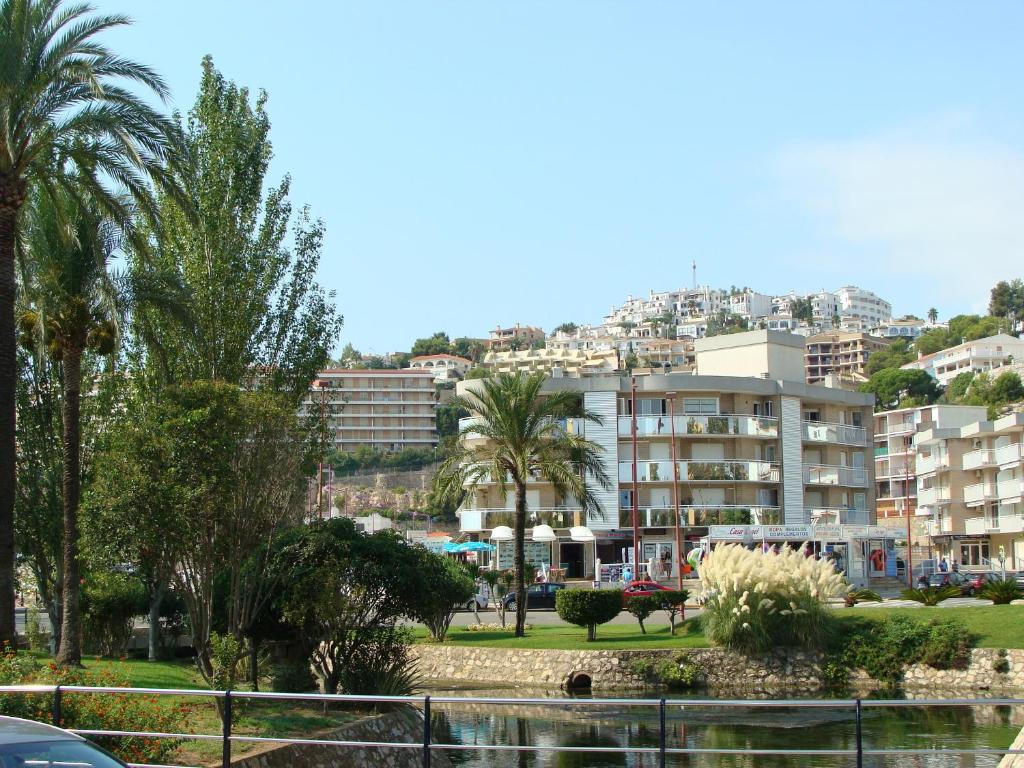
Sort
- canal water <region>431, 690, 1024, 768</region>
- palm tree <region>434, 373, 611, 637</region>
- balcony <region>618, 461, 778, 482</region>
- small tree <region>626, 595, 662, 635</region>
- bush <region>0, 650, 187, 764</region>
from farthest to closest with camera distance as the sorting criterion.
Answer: balcony <region>618, 461, 778, 482</region> → palm tree <region>434, 373, 611, 637</region> → small tree <region>626, 595, 662, 635</region> → canal water <region>431, 690, 1024, 768</region> → bush <region>0, 650, 187, 764</region>

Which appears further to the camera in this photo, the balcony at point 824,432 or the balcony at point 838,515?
the balcony at point 824,432

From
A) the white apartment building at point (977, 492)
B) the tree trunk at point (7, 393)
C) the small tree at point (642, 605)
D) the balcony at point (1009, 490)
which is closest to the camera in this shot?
the tree trunk at point (7, 393)

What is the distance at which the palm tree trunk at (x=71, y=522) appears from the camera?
20.9 meters

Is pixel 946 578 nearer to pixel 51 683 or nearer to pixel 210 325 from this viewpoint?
pixel 210 325

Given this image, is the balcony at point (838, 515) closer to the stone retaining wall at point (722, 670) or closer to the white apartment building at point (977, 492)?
the white apartment building at point (977, 492)

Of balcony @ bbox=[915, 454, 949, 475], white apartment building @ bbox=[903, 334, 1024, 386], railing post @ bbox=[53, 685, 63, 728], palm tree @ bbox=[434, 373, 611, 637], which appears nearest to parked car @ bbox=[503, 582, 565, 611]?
palm tree @ bbox=[434, 373, 611, 637]

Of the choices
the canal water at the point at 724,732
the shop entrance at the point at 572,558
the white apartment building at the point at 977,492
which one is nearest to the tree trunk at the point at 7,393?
the canal water at the point at 724,732

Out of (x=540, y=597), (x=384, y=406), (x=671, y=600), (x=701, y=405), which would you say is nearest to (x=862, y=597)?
(x=671, y=600)

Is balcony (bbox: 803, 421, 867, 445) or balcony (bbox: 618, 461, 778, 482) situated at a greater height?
balcony (bbox: 803, 421, 867, 445)

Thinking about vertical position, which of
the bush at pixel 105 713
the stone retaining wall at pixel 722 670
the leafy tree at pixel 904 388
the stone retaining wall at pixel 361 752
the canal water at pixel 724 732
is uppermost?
the leafy tree at pixel 904 388

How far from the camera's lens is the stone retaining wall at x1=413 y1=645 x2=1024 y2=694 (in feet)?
99.7

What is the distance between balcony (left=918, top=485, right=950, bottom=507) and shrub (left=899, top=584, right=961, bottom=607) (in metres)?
44.4

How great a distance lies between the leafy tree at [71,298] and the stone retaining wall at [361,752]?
707 cm

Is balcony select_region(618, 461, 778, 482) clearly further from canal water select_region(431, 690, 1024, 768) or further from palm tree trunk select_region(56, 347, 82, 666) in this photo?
palm tree trunk select_region(56, 347, 82, 666)
